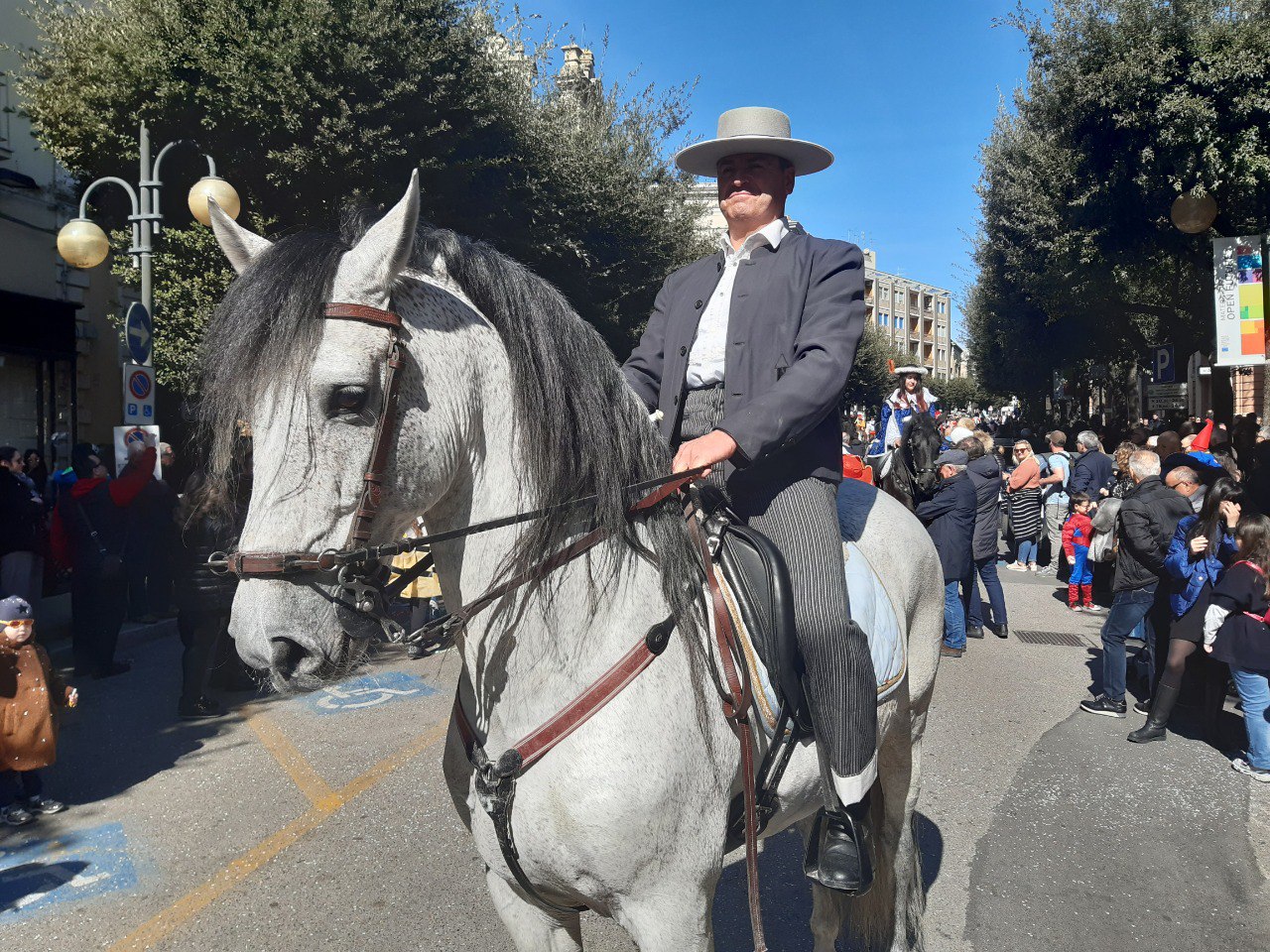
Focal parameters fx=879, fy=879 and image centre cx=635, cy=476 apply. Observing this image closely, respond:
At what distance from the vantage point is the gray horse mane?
5.70ft

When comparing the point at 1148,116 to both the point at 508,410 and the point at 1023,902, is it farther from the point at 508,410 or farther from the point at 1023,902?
the point at 508,410

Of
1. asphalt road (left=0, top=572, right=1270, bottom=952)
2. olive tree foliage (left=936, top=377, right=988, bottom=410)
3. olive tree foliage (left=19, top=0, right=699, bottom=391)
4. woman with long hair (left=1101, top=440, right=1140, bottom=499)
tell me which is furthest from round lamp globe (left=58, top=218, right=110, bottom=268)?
olive tree foliage (left=936, top=377, right=988, bottom=410)

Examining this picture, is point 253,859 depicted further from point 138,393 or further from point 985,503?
point 985,503

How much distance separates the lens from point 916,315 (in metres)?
91.4

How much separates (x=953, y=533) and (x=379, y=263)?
8.07 metres

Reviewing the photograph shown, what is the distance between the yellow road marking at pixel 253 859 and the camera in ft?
12.1

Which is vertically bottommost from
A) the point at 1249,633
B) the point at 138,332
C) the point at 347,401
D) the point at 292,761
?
the point at 292,761

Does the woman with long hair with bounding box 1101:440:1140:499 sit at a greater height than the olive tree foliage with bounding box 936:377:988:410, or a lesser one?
lesser

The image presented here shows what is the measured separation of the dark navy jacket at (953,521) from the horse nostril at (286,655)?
7.98m

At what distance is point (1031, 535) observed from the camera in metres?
14.1

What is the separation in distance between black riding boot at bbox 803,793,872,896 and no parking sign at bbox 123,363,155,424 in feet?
31.3

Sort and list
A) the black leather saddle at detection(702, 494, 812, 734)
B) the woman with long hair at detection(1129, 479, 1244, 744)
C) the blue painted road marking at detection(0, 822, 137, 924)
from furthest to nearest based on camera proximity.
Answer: the woman with long hair at detection(1129, 479, 1244, 744), the blue painted road marking at detection(0, 822, 137, 924), the black leather saddle at detection(702, 494, 812, 734)

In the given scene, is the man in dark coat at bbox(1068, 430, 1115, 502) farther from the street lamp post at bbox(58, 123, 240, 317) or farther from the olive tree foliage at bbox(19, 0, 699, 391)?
the street lamp post at bbox(58, 123, 240, 317)

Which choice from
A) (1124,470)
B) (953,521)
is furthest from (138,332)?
(1124,470)
